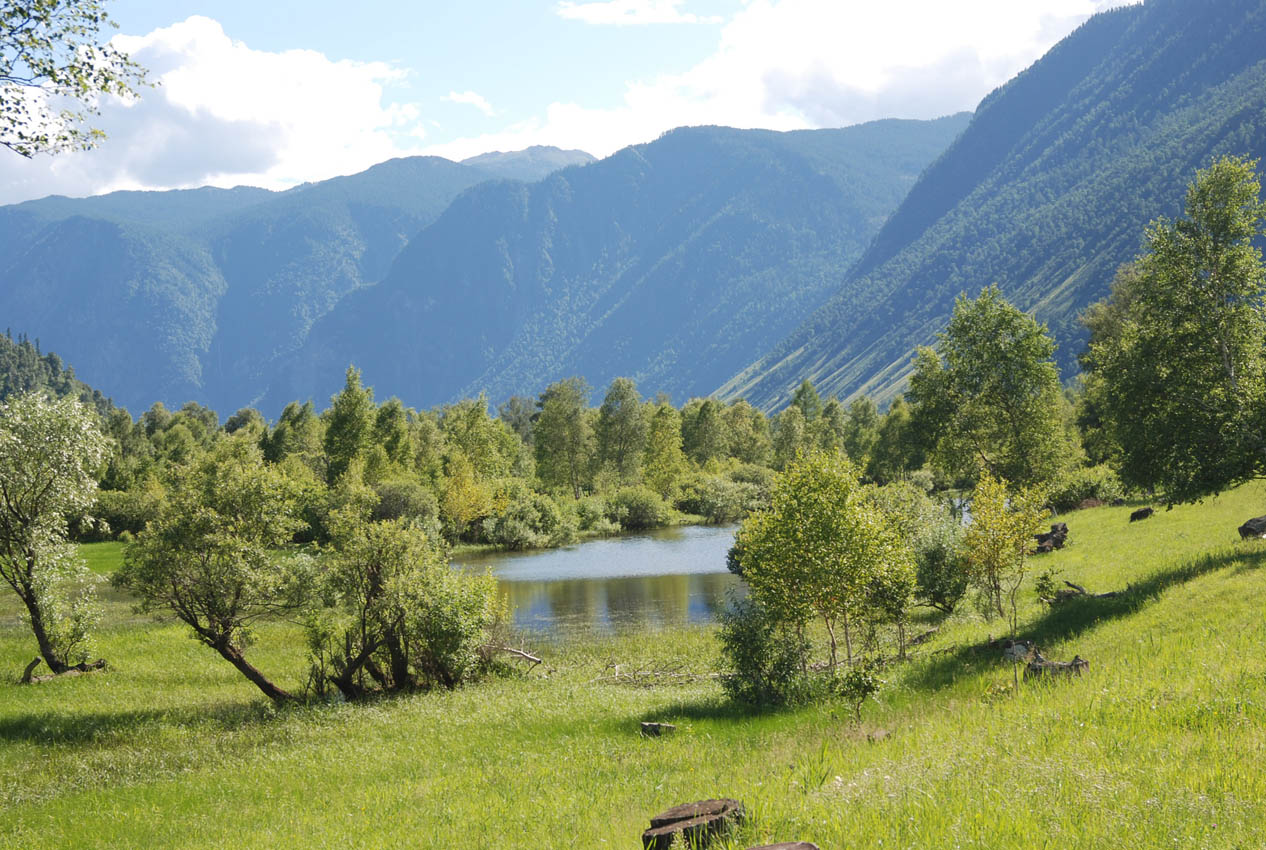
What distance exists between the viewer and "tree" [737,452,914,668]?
27.9 metres

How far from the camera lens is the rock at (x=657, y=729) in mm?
24125

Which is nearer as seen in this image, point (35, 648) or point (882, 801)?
point (882, 801)

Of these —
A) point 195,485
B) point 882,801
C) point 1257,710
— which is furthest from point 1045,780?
point 195,485

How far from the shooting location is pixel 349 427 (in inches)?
4067

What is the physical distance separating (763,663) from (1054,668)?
9.09 metres

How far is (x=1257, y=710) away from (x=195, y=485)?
3285 cm

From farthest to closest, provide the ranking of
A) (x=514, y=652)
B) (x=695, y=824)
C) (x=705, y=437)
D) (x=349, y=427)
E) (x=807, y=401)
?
(x=807, y=401) < (x=705, y=437) < (x=349, y=427) < (x=514, y=652) < (x=695, y=824)

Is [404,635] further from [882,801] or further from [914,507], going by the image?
[914,507]

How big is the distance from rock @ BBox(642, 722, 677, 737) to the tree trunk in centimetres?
1624

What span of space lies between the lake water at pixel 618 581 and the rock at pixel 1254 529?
23.4 meters

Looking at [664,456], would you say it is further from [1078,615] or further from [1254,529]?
[1078,615]

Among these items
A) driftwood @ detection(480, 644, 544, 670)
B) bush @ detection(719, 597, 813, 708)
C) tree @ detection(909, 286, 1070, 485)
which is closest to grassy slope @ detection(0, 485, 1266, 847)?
bush @ detection(719, 597, 813, 708)

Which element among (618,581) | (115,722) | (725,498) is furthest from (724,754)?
(725,498)

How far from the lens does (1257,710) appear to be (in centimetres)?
1410
